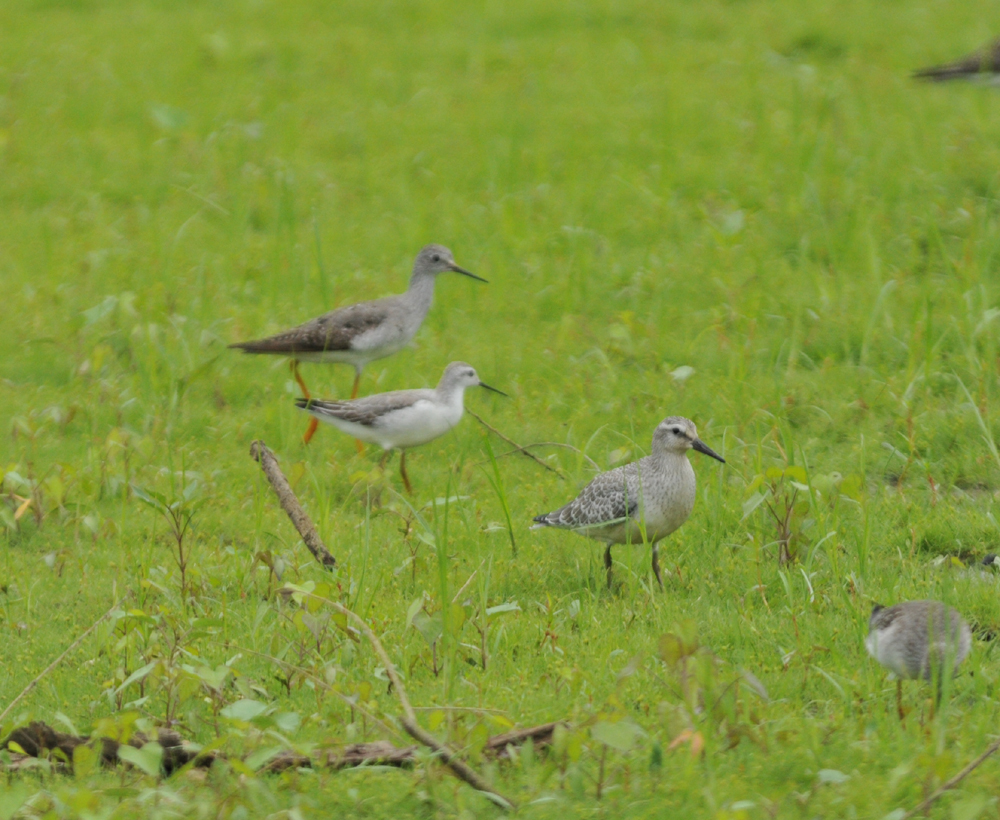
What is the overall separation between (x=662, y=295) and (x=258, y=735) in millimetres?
6016

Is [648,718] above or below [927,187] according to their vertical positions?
below

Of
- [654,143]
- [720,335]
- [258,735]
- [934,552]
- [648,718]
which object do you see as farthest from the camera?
[654,143]

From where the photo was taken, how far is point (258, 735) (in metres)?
5.01

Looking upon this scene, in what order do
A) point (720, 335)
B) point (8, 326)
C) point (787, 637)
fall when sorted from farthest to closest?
point (8, 326) < point (720, 335) < point (787, 637)

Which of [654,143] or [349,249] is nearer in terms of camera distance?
[349,249]

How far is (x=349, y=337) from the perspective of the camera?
9.58m

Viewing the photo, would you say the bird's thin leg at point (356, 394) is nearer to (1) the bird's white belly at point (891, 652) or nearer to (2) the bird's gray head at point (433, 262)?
(2) the bird's gray head at point (433, 262)

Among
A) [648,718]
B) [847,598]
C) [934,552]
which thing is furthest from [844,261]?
[648,718]

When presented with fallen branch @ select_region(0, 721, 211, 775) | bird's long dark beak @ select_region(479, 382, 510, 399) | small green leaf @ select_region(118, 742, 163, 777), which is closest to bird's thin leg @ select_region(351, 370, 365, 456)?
bird's long dark beak @ select_region(479, 382, 510, 399)

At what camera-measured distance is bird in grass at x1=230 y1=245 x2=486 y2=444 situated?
31.4ft

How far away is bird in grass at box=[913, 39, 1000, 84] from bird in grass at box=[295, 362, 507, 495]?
5.88m

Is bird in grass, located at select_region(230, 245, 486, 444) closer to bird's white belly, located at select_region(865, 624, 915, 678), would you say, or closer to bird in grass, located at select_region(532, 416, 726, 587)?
bird in grass, located at select_region(532, 416, 726, 587)

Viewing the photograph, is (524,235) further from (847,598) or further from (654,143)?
(847,598)

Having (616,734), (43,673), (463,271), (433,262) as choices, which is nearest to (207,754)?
(43,673)
